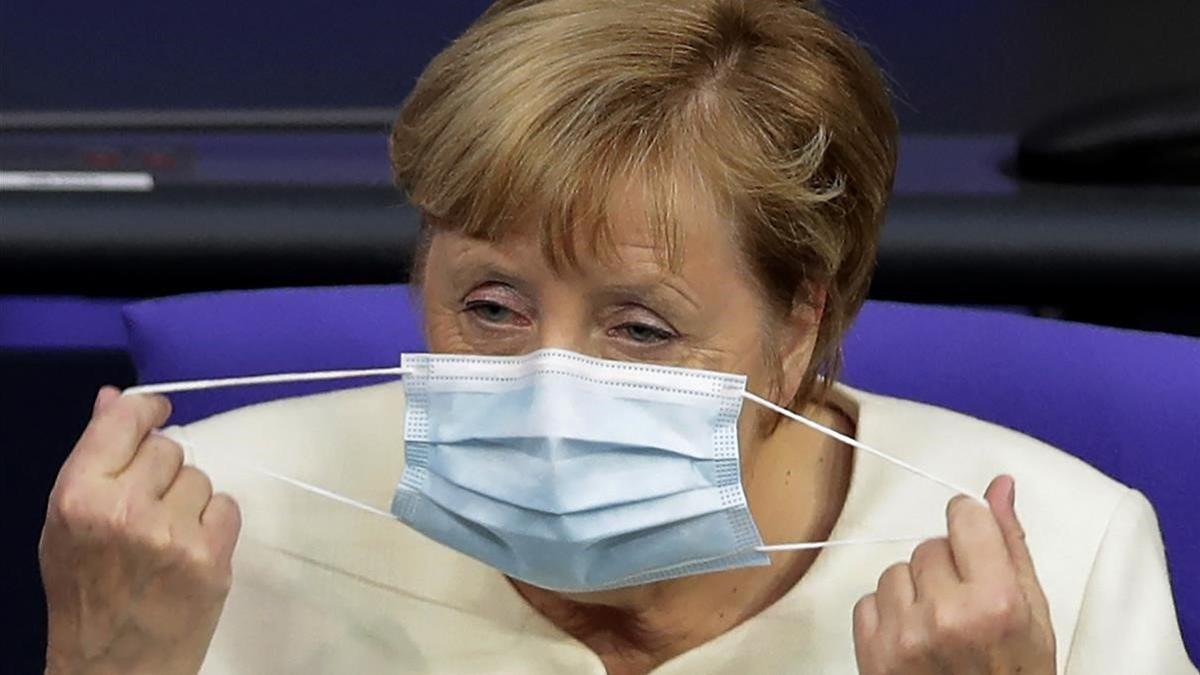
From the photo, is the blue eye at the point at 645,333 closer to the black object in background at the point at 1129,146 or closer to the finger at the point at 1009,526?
the finger at the point at 1009,526

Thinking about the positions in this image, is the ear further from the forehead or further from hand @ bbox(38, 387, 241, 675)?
hand @ bbox(38, 387, 241, 675)

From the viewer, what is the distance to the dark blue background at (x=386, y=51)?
265cm

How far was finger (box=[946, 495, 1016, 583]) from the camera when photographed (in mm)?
1067

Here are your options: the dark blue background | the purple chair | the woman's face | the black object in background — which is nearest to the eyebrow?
the woman's face

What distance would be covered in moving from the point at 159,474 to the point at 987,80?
1.90 metres

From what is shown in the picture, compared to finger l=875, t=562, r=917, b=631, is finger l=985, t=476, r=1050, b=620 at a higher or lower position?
higher

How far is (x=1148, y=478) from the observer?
4.98 ft

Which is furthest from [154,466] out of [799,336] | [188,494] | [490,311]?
[799,336]

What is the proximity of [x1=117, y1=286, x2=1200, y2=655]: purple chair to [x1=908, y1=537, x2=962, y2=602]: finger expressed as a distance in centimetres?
50

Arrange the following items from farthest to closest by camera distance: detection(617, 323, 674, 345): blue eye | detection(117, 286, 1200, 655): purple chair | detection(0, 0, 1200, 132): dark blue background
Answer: detection(0, 0, 1200, 132): dark blue background → detection(117, 286, 1200, 655): purple chair → detection(617, 323, 674, 345): blue eye

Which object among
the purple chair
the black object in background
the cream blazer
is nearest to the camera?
the cream blazer

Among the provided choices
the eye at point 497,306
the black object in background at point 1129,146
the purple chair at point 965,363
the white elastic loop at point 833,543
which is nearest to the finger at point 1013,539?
the white elastic loop at point 833,543

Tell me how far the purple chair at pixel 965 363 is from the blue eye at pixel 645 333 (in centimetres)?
36

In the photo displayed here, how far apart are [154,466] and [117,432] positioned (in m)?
0.04
